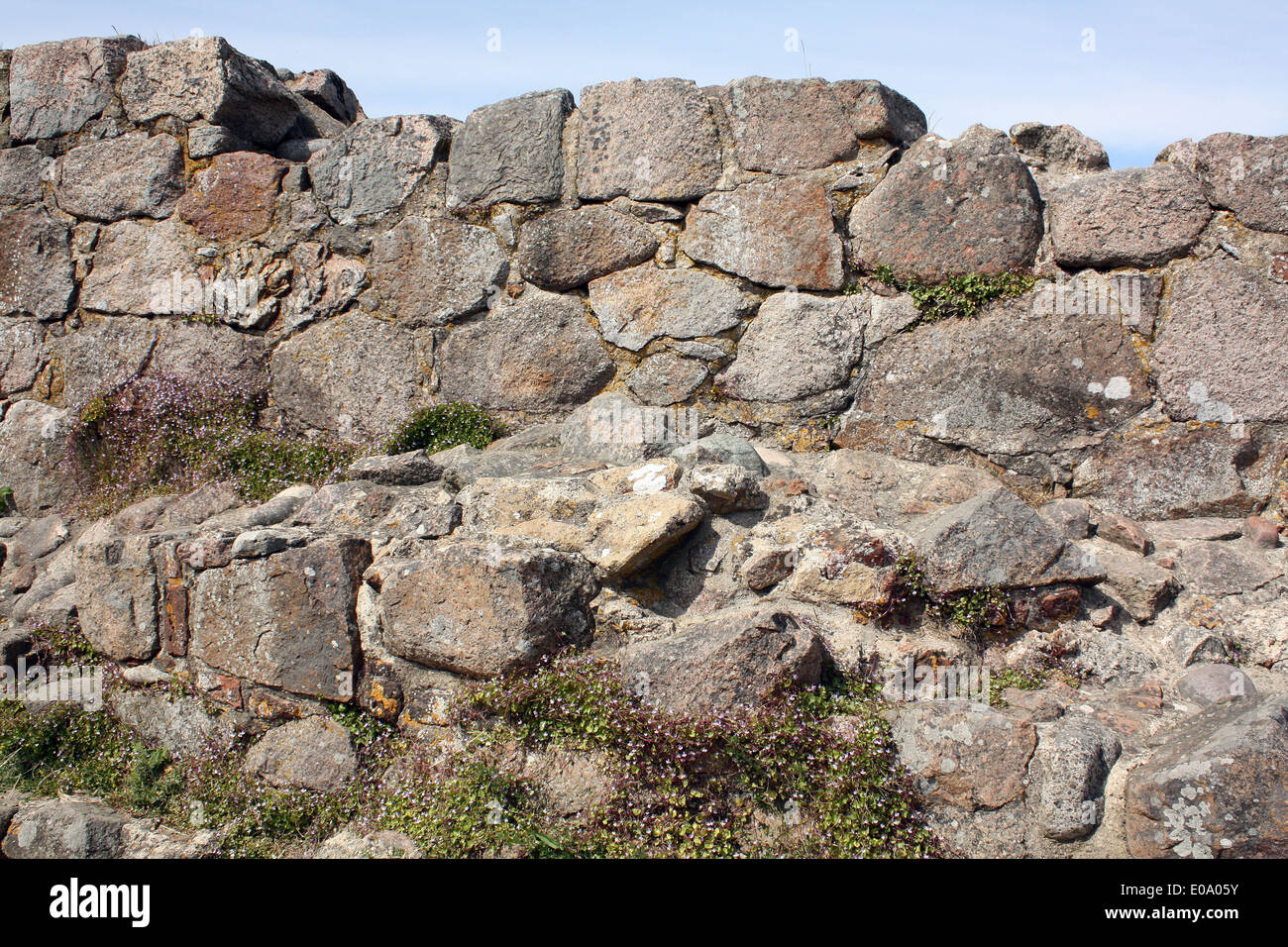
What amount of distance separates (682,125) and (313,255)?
2237 millimetres

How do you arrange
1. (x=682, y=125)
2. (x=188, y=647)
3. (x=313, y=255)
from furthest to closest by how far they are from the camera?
(x=313, y=255) < (x=682, y=125) < (x=188, y=647)

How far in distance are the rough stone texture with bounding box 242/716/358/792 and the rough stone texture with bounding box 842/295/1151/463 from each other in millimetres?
2769

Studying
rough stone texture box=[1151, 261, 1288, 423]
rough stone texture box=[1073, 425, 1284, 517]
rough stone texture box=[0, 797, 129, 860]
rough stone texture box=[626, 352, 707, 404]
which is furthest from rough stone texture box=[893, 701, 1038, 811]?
rough stone texture box=[0, 797, 129, 860]

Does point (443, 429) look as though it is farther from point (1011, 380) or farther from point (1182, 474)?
point (1182, 474)

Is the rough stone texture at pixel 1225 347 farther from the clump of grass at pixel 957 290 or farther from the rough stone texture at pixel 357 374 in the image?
the rough stone texture at pixel 357 374

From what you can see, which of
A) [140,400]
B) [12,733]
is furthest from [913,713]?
[140,400]

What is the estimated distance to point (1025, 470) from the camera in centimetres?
399

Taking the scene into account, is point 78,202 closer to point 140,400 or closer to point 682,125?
point 140,400

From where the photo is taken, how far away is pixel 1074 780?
2.78 meters

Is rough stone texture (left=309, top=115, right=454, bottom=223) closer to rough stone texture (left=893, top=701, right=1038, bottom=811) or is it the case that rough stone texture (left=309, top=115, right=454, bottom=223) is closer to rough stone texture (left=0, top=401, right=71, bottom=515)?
rough stone texture (left=0, top=401, right=71, bottom=515)

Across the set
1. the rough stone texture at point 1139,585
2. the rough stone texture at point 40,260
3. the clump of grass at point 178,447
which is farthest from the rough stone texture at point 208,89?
the rough stone texture at point 1139,585

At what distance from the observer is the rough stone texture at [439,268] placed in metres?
4.77

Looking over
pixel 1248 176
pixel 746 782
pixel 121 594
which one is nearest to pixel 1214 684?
pixel 746 782

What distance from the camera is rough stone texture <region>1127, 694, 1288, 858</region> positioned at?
8.20ft
